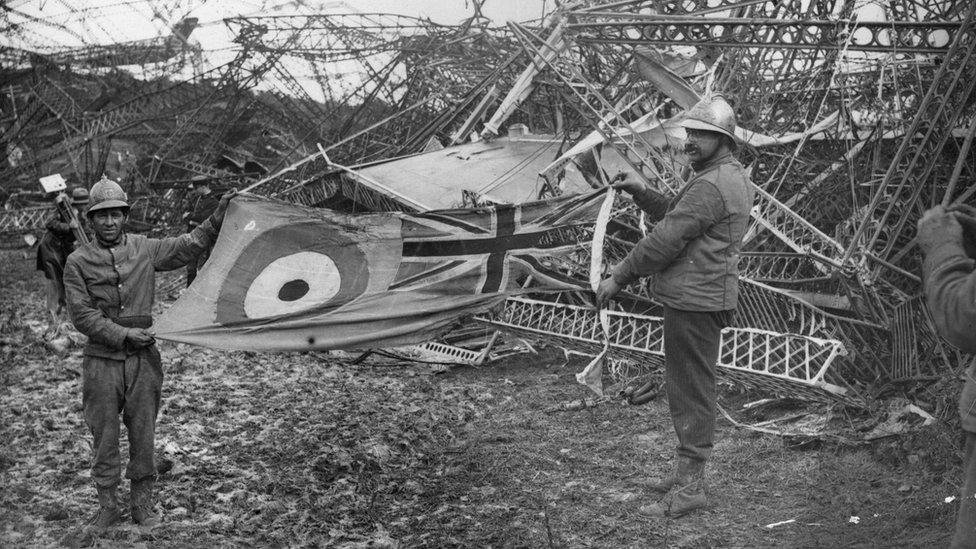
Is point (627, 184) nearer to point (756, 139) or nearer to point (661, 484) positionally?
point (661, 484)

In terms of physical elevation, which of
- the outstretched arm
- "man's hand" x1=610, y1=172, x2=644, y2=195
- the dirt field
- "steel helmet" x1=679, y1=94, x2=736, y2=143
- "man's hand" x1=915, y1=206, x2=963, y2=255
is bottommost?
the dirt field

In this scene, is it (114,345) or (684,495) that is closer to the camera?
(684,495)

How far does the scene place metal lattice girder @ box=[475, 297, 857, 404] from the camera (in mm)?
5832

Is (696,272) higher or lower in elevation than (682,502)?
higher

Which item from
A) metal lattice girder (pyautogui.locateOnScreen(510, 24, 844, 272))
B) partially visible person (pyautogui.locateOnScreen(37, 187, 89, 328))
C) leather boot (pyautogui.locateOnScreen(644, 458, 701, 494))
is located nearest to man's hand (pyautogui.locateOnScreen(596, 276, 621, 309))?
leather boot (pyautogui.locateOnScreen(644, 458, 701, 494))

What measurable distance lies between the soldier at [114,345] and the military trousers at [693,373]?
3138 mm

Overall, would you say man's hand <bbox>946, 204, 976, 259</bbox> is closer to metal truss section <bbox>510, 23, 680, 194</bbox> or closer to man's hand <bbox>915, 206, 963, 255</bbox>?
man's hand <bbox>915, 206, 963, 255</bbox>

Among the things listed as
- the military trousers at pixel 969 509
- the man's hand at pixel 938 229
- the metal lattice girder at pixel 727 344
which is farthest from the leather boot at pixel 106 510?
the man's hand at pixel 938 229

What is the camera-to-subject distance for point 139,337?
15.9 feet

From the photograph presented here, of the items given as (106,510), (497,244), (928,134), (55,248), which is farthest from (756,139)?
(55,248)

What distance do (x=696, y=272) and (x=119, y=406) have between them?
3556 millimetres

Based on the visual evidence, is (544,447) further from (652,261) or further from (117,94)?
(117,94)

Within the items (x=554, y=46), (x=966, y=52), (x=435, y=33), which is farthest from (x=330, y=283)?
(x=435, y=33)

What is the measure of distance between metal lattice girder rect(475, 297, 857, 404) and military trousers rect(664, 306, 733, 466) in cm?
136
